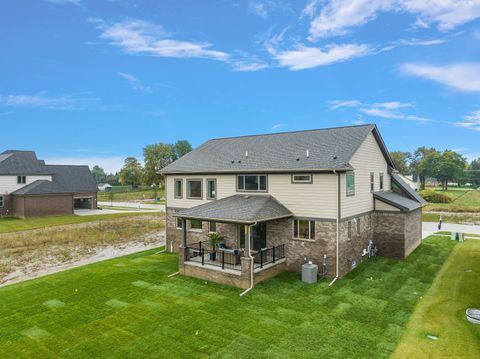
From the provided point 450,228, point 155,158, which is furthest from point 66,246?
point 155,158

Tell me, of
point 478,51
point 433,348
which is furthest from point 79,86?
point 433,348

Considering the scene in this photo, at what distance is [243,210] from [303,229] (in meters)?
3.09

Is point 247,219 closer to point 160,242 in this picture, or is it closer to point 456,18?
point 160,242

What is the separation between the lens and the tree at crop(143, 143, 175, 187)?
235 feet

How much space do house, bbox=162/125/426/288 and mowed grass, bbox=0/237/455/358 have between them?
114cm

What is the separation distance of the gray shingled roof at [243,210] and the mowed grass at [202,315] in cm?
288

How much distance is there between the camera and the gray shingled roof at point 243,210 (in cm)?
1290

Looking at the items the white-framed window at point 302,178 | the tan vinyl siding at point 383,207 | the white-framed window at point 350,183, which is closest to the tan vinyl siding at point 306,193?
the white-framed window at point 302,178

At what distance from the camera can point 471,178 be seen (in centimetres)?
12525

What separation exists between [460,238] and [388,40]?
16.5 meters

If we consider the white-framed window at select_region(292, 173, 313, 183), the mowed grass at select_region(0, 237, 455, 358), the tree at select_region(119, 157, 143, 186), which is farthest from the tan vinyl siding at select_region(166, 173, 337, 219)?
the tree at select_region(119, 157, 143, 186)

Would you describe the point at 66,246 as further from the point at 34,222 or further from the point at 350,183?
the point at 350,183

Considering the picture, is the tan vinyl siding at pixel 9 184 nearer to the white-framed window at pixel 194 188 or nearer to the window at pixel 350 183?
the white-framed window at pixel 194 188

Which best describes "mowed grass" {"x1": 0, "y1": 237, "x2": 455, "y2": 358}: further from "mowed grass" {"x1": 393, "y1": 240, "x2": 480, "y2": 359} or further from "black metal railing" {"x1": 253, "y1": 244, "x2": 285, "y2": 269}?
"black metal railing" {"x1": 253, "y1": 244, "x2": 285, "y2": 269}
